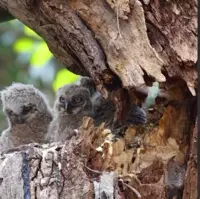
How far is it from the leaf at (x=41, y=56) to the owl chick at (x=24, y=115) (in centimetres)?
60

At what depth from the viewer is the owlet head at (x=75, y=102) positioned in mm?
4644

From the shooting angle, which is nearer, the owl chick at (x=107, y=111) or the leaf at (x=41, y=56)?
the owl chick at (x=107, y=111)

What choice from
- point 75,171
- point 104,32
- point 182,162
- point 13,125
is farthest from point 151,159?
point 13,125

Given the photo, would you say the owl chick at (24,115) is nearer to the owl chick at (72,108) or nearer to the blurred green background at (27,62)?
the owl chick at (72,108)

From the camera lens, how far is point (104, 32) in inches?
133

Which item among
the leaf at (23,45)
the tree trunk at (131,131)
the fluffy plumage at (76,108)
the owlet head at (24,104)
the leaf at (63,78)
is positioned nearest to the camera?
the tree trunk at (131,131)

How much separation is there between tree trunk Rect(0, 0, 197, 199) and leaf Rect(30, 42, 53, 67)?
94.1 inches

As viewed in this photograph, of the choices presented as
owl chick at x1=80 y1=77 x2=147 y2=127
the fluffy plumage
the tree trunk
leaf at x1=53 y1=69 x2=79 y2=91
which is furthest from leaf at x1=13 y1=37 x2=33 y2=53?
the tree trunk

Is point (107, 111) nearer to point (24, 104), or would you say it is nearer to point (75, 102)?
point (75, 102)

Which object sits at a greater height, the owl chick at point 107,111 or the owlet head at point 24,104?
the owlet head at point 24,104

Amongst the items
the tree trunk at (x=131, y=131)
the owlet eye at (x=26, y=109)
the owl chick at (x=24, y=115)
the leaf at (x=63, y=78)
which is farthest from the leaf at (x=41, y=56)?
the tree trunk at (x=131, y=131)

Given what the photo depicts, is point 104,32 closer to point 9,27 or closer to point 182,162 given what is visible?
point 182,162

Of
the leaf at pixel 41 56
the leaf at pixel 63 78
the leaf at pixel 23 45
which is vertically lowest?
the leaf at pixel 63 78

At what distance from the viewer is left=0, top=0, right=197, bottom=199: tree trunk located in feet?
10.3
